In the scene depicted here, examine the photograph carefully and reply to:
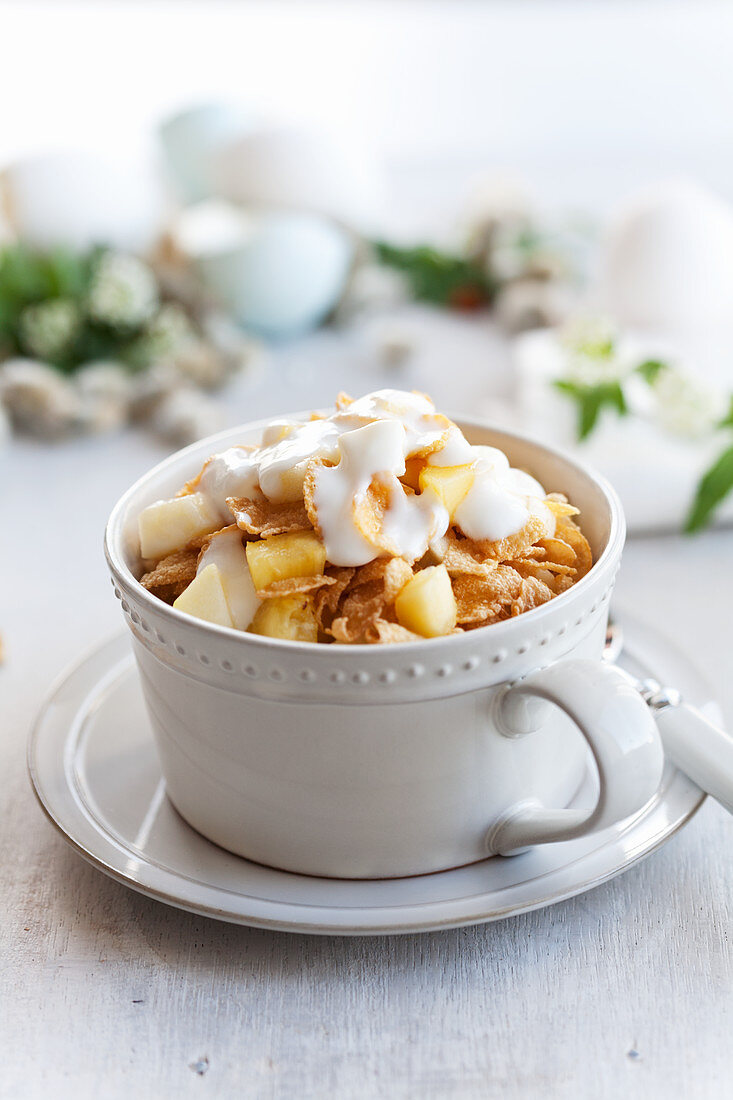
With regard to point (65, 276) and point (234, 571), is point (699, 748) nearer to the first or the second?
point (234, 571)

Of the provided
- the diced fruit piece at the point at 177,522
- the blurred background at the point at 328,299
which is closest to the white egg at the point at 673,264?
the blurred background at the point at 328,299

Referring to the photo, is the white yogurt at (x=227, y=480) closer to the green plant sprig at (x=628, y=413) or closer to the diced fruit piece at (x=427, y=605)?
the diced fruit piece at (x=427, y=605)

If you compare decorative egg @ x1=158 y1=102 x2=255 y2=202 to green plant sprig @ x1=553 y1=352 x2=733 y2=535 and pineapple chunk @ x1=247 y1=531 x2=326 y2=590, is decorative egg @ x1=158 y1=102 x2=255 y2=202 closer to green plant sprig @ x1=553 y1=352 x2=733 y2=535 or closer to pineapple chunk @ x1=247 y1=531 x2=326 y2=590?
green plant sprig @ x1=553 y1=352 x2=733 y2=535

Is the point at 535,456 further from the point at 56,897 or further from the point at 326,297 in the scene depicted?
the point at 326,297

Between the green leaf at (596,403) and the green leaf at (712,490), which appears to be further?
the green leaf at (596,403)

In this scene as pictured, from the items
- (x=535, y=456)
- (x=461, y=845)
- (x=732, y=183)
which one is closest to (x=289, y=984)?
(x=461, y=845)
